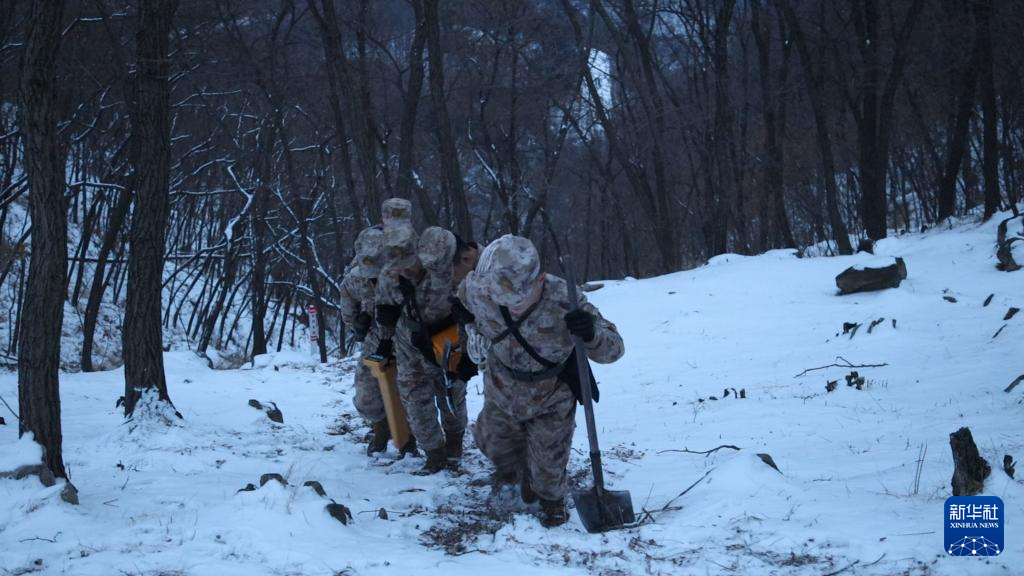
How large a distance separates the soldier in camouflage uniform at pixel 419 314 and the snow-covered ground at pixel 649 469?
429mm

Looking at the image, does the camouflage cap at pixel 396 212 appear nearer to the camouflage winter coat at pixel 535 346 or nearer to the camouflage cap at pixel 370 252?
the camouflage cap at pixel 370 252

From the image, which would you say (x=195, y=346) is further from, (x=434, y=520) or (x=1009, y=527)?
(x=1009, y=527)

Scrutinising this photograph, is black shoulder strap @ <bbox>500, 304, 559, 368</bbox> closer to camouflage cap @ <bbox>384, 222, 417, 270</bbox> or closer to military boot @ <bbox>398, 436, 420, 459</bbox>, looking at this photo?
camouflage cap @ <bbox>384, 222, 417, 270</bbox>

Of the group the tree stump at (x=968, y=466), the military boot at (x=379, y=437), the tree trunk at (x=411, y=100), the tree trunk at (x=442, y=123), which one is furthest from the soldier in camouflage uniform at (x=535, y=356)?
the tree trunk at (x=411, y=100)

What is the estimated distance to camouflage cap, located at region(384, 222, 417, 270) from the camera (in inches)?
223

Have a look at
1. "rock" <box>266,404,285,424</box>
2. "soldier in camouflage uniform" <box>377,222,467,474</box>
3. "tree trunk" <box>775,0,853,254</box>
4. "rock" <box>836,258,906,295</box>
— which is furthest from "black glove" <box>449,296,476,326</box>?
"tree trunk" <box>775,0,853,254</box>

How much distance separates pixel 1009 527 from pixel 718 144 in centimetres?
1734

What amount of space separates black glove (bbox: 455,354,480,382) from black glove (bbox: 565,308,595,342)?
58.7 inches

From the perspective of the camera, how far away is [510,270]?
4.26m

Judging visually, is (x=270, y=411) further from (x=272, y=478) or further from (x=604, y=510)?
(x=604, y=510)

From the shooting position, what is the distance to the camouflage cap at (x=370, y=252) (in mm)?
5754

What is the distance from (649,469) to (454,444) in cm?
148

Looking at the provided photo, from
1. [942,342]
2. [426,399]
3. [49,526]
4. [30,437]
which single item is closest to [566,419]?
[426,399]

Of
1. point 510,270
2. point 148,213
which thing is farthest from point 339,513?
point 148,213
